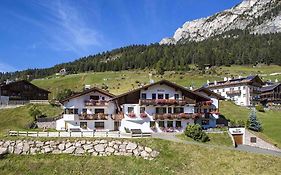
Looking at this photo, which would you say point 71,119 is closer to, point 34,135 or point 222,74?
point 34,135

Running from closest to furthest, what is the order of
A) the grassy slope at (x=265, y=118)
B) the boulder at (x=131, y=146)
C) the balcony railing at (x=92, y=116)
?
1. the boulder at (x=131, y=146)
2. the grassy slope at (x=265, y=118)
3. the balcony railing at (x=92, y=116)

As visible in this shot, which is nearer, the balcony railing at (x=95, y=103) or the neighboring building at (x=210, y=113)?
the balcony railing at (x=95, y=103)

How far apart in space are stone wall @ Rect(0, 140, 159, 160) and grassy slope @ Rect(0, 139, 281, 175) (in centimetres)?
91

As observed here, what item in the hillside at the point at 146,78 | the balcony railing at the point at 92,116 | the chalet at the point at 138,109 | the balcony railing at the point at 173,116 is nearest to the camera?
the balcony railing at the point at 173,116

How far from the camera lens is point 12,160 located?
141ft

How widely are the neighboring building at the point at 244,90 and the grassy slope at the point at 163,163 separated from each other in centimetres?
5601

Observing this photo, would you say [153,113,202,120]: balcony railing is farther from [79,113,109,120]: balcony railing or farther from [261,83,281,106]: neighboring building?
[261,83,281,106]: neighboring building

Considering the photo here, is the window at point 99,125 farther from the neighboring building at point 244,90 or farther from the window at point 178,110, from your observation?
the neighboring building at point 244,90

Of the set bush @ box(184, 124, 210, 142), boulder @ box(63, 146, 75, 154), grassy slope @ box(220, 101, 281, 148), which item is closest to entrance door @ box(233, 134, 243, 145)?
grassy slope @ box(220, 101, 281, 148)

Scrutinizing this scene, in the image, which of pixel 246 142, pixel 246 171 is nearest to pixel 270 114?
pixel 246 142

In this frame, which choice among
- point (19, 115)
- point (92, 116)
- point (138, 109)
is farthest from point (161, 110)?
point (19, 115)

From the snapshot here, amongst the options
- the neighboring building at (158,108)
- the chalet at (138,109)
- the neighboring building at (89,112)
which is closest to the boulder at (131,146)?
the chalet at (138,109)

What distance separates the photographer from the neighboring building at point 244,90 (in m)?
97.6

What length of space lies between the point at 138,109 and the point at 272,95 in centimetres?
6233
